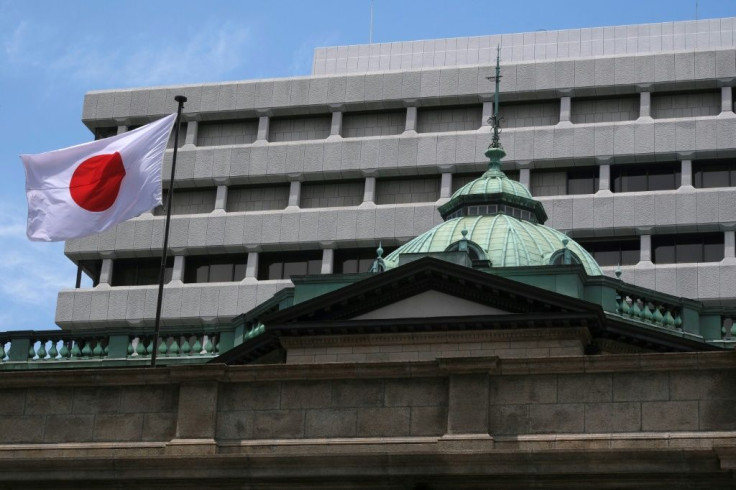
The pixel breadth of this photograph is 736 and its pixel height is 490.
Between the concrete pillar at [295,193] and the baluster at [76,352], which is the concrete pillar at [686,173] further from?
the baluster at [76,352]

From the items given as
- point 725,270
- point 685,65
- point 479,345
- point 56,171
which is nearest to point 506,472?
point 56,171

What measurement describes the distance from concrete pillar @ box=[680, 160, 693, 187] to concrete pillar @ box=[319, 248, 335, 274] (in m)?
15.7

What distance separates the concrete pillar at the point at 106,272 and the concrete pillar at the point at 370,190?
12.9 metres

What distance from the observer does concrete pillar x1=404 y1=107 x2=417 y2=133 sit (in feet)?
259

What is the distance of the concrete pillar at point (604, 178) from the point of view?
75.5 metres

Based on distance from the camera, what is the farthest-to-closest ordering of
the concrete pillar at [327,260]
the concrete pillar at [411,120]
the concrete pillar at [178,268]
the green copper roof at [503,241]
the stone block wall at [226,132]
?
the stone block wall at [226,132] < the concrete pillar at [178,268] < the concrete pillar at [411,120] < the concrete pillar at [327,260] < the green copper roof at [503,241]

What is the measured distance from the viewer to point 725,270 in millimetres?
71938

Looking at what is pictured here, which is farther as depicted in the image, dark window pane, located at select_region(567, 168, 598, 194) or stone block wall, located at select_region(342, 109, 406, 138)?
stone block wall, located at select_region(342, 109, 406, 138)

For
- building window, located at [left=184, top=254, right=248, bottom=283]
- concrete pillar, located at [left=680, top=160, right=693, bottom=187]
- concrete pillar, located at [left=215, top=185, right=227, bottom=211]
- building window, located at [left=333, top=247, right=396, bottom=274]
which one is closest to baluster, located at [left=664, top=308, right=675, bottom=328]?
concrete pillar, located at [left=680, top=160, right=693, bottom=187]

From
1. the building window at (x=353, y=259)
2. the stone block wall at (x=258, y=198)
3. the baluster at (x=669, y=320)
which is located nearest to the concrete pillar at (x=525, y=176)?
the building window at (x=353, y=259)

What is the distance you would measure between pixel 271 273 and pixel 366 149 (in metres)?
7.17

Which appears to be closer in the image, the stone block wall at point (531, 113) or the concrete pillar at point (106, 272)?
the stone block wall at point (531, 113)

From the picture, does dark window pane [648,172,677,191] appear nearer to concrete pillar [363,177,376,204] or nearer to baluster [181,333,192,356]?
concrete pillar [363,177,376,204]

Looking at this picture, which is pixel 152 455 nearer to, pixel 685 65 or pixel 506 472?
pixel 506 472
